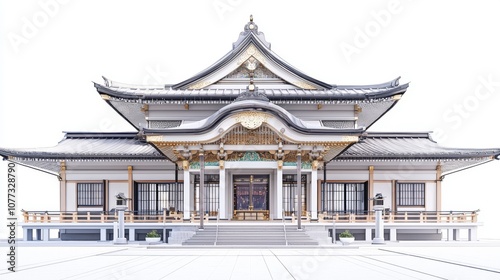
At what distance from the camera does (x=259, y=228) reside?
2305 cm

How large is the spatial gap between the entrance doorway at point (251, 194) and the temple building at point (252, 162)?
54mm

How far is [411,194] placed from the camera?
96.5 feet

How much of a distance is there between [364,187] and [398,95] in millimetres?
5832

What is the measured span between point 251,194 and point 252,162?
2.84 meters

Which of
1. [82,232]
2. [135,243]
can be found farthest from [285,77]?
[82,232]

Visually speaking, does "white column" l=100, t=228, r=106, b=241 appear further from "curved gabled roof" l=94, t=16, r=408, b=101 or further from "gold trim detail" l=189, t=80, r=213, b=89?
"gold trim detail" l=189, t=80, r=213, b=89

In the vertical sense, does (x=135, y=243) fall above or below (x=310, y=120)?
below

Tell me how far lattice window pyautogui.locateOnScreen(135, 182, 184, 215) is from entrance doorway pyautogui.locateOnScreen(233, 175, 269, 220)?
3.77 m

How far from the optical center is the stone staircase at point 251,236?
22.2 m

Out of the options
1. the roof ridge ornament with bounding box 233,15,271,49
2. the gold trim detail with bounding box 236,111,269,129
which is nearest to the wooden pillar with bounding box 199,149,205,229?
the gold trim detail with bounding box 236,111,269,129

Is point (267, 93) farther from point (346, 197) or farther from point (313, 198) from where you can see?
point (346, 197)

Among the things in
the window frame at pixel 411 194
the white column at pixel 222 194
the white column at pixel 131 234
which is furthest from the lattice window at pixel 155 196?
the window frame at pixel 411 194

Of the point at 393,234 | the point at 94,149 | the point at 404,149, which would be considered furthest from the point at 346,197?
the point at 94,149

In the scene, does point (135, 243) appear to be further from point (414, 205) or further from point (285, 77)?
point (414, 205)
